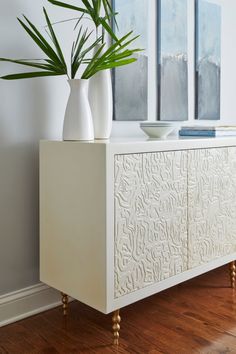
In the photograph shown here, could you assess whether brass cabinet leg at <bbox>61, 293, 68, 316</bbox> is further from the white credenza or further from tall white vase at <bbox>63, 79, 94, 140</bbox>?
tall white vase at <bbox>63, 79, 94, 140</bbox>

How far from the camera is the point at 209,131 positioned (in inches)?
82.8

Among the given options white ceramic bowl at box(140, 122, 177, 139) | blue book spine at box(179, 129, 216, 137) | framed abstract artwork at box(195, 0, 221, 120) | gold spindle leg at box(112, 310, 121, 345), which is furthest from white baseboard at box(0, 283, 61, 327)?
framed abstract artwork at box(195, 0, 221, 120)

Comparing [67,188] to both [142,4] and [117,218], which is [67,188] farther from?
[142,4]

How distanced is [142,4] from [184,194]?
1.07 m

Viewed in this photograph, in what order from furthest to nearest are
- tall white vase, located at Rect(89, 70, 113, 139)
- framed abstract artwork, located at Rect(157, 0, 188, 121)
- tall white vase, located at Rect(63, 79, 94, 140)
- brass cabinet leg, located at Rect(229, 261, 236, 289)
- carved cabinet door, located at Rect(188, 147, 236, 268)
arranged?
1. framed abstract artwork, located at Rect(157, 0, 188, 121)
2. brass cabinet leg, located at Rect(229, 261, 236, 289)
3. carved cabinet door, located at Rect(188, 147, 236, 268)
4. tall white vase, located at Rect(89, 70, 113, 139)
5. tall white vase, located at Rect(63, 79, 94, 140)

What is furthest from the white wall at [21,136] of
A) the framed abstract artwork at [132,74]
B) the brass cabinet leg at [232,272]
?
the brass cabinet leg at [232,272]

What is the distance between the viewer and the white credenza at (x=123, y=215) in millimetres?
1562

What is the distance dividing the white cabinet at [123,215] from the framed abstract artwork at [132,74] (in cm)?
47

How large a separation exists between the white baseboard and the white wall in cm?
3

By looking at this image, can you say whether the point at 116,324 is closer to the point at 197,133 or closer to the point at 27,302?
the point at 27,302

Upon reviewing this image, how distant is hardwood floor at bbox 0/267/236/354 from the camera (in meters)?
1.63

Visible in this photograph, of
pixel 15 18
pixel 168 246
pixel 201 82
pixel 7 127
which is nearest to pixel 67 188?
pixel 7 127

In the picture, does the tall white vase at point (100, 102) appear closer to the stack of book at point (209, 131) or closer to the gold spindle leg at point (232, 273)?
the stack of book at point (209, 131)

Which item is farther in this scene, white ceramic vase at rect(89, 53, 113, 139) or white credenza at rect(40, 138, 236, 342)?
white ceramic vase at rect(89, 53, 113, 139)
